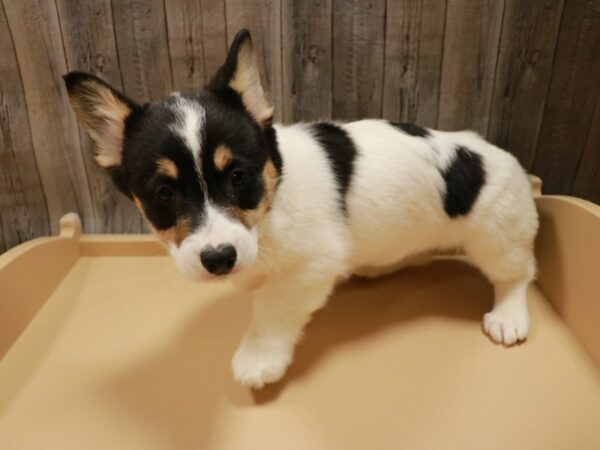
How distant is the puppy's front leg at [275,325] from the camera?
68.1 inches

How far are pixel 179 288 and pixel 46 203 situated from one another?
88cm

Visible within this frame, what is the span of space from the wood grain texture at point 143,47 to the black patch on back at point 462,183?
1.35 meters

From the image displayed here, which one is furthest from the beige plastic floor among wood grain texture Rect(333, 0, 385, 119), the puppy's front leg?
wood grain texture Rect(333, 0, 385, 119)

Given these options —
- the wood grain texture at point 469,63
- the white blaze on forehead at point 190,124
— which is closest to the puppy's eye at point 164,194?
the white blaze on forehead at point 190,124

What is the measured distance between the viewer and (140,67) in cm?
227

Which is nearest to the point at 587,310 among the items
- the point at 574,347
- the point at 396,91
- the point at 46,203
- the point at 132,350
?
the point at 574,347

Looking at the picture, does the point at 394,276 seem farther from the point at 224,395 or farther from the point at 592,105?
the point at 592,105

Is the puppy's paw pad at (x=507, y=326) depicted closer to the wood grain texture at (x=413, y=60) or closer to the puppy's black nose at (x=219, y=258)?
the wood grain texture at (x=413, y=60)

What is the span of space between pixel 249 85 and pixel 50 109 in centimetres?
133

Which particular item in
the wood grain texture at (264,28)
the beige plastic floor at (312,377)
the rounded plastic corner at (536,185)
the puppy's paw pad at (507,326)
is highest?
the wood grain texture at (264,28)

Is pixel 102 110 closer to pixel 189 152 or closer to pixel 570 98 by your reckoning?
pixel 189 152

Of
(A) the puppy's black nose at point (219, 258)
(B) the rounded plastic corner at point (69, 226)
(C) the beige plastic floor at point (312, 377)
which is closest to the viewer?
(A) the puppy's black nose at point (219, 258)

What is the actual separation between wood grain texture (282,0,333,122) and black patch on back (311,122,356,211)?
508mm

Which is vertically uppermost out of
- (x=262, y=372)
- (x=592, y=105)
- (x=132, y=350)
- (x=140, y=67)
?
(x=140, y=67)
